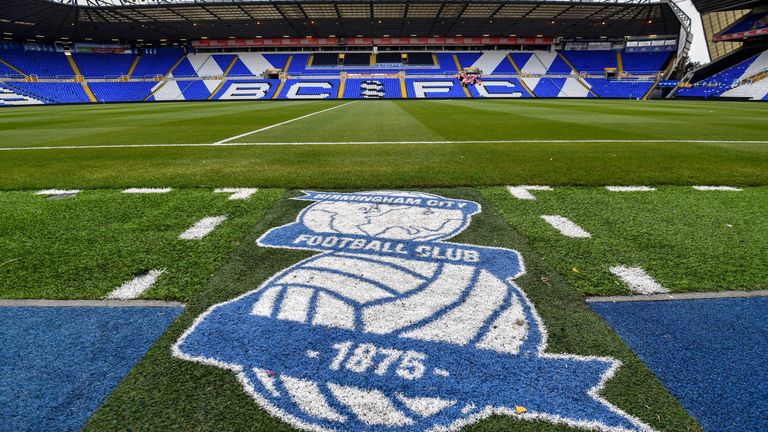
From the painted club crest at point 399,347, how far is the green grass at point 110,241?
2.20 feet

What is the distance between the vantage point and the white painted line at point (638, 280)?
2.31 metres

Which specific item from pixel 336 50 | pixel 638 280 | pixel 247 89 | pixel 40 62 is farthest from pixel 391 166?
pixel 40 62

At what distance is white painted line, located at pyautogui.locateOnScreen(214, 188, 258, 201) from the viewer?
429 centimetres

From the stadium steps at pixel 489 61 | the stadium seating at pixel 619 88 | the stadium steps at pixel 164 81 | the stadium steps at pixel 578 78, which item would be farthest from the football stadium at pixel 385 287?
the stadium steps at pixel 489 61

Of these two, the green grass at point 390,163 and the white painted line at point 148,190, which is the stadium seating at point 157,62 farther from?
the white painted line at point 148,190

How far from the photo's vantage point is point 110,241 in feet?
10.2

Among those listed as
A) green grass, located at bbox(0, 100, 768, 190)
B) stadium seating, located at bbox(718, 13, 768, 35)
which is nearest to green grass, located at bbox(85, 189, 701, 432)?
green grass, located at bbox(0, 100, 768, 190)

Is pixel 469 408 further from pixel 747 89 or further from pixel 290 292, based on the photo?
pixel 747 89

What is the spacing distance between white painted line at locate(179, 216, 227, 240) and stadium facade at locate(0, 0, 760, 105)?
1554 inches

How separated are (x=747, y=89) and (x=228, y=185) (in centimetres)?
4891

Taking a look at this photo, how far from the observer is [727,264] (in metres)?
2.65

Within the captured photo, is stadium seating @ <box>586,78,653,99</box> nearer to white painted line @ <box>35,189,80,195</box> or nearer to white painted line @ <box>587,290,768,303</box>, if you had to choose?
white painted line @ <box>587,290,768,303</box>

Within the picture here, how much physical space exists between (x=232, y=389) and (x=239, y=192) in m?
3.30

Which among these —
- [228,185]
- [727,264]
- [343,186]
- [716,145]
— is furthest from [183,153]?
[716,145]
